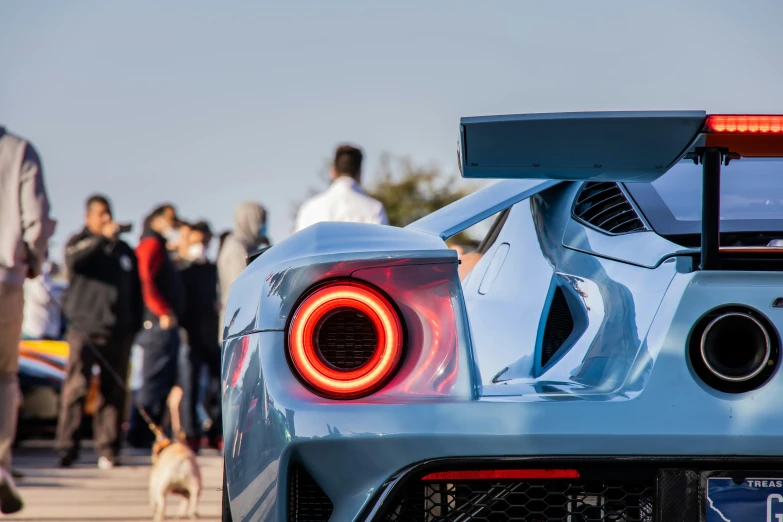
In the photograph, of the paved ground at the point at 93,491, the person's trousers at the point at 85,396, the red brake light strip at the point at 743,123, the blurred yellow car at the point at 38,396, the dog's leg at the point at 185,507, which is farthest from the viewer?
the blurred yellow car at the point at 38,396

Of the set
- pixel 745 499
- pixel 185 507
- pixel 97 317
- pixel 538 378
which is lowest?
pixel 185 507

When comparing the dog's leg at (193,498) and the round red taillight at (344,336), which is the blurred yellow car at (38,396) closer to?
the dog's leg at (193,498)

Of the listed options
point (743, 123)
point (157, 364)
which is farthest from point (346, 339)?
point (157, 364)

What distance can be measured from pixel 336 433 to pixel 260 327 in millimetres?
279

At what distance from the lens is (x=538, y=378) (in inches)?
84.8

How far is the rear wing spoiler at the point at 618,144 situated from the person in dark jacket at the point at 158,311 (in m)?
7.77

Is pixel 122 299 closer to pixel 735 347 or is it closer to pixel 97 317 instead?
pixel 97 317

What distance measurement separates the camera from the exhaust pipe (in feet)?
6.03

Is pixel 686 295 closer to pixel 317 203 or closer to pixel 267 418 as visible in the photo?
pixel 267 418

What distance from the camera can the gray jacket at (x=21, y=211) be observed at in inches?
214

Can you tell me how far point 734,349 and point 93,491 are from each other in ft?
19.5

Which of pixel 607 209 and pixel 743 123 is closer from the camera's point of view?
pixel 743 123

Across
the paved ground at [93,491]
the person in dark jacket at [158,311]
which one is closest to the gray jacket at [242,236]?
the person in dark jacket at [158,311]

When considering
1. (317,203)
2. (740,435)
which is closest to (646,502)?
(740,435)
